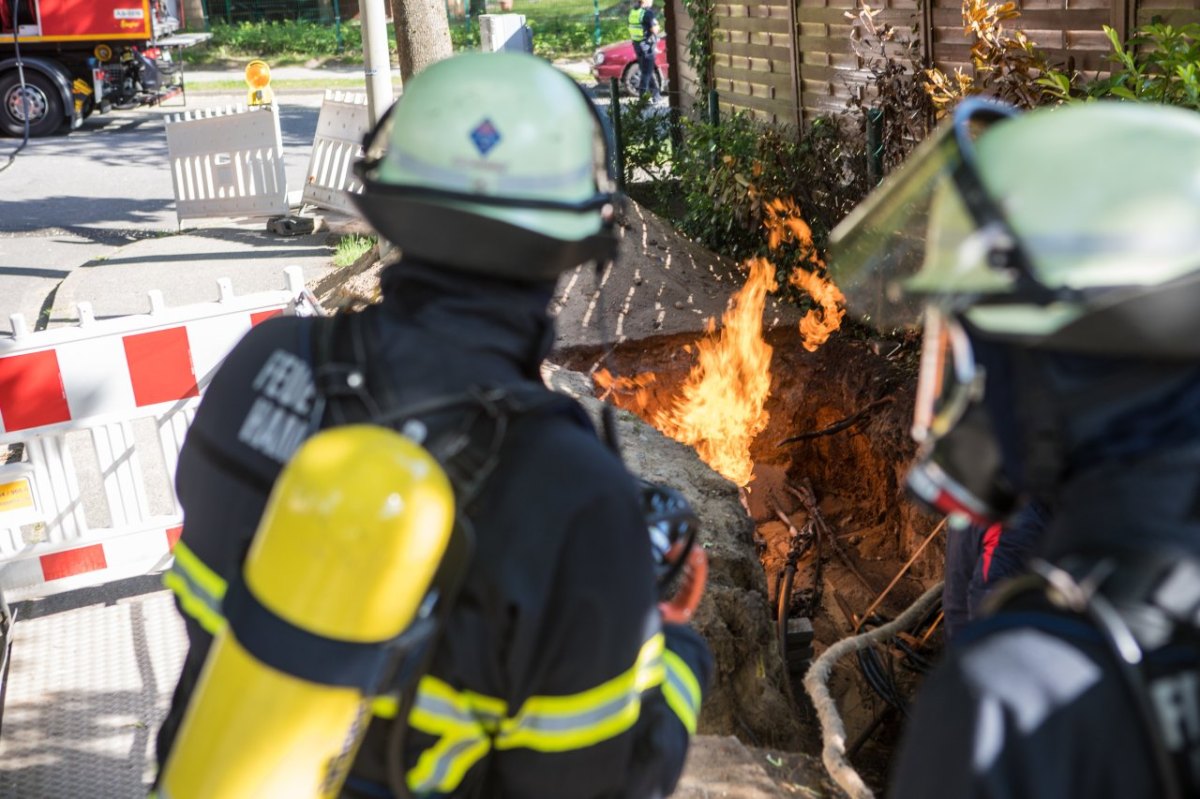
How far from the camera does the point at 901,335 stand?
714 cm

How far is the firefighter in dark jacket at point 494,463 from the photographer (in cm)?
158

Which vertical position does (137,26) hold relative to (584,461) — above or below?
above

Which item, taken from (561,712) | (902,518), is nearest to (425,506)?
(561,712)

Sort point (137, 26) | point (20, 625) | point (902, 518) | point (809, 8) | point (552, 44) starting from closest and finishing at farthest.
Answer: point (20, 625) < point (902, 518) < point (809, 8) < point (137, 26) < point (552, 44)

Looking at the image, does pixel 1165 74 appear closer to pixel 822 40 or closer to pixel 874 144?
pixel 874 144

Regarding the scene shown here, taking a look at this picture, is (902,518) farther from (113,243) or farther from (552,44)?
(552,44)

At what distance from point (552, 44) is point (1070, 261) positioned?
91.9 feet

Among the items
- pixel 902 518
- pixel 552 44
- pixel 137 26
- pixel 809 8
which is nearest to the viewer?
pixel 902 518

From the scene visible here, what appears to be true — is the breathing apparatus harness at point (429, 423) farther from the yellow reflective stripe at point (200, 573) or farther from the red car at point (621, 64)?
the red car at point (621, 64)

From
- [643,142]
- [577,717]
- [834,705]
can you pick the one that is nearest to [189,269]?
[643,142]

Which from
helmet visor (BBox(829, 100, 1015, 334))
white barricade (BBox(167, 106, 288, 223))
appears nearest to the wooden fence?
helmet visor (BBox(829, 100, 1015, 334))

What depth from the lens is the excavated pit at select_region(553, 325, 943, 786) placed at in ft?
15.7

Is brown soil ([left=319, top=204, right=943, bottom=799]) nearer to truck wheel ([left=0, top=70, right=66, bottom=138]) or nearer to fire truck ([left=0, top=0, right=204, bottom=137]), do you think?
fire truck ([left=0, top=0, right=204, bottom=137])

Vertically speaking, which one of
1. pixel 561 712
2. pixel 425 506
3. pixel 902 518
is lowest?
pixel 902 518
